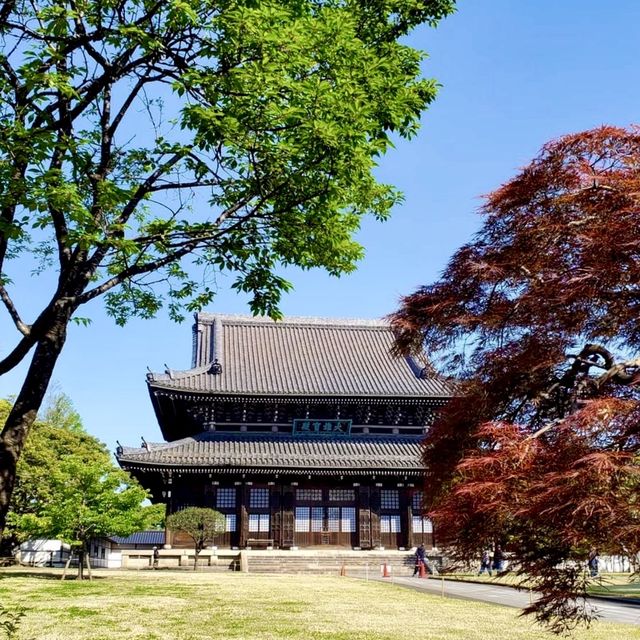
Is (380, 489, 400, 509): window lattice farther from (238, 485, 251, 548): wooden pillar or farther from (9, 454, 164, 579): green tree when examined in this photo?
(9, 454, 164, 579): green tree

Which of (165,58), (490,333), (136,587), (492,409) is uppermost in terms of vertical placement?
(165,58)

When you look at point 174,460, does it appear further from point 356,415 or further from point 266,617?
point 266,617

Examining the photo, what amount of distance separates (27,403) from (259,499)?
969 inches

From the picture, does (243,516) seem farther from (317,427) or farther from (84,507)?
(84,507)

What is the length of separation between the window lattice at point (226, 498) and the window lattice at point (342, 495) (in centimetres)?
447

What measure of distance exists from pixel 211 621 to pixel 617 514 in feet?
29.9

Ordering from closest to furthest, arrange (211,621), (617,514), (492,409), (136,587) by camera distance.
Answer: (617,514) < (492,409) < (211,621) < (136,587)

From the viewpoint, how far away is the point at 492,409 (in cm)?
586

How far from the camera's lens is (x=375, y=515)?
30.9 metres

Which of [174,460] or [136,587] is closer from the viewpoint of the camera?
[136,587]

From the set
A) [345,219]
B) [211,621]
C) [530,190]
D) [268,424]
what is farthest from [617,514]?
[268,424]

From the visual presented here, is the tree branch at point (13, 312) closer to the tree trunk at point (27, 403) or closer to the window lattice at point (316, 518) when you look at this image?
the tree trunk at point (27, 403)

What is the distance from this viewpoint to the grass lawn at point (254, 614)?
10.0 metres

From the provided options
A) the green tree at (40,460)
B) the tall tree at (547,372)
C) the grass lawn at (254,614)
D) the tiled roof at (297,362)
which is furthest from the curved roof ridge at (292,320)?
the tall tree at (547,372)
